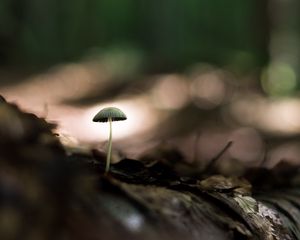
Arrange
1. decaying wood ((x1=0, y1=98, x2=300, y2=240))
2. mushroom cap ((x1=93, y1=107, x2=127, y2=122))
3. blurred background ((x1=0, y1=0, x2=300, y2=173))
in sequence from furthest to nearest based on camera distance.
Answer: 1. blurred background ((x1=0, y1=0, x2=300, y2=173))
2. mushroom cap ((x1=93, y1=107, x2=127, y2=122))
3. decaying wood ((x1=0, y1=98, x2=300, y2=240))

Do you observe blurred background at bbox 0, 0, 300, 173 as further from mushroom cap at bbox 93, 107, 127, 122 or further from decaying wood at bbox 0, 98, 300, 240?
decaying wood at bbox 0, 98, 300, 240

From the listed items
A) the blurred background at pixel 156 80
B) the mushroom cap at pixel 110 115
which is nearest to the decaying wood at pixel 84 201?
the mushroom cap at pixel 110 115

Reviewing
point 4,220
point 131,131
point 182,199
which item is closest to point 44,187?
point 4,220

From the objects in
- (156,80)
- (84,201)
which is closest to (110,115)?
(84,201)

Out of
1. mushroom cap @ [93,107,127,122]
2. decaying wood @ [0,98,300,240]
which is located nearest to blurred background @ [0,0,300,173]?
mushroom cap @ [93,107,127,122]

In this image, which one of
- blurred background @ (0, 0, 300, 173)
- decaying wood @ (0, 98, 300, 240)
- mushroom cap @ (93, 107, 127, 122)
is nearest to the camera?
decaying wood @ (0, 98, 300, 240)

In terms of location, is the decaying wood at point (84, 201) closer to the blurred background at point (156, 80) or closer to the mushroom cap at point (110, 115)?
the mushroom cap at point (110, 115)
